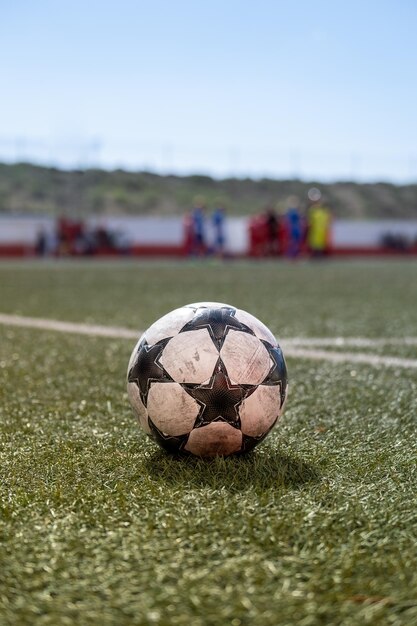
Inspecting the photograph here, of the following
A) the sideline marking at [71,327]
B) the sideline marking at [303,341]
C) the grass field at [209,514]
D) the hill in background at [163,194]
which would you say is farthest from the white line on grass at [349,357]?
the hill in background at [163,194]

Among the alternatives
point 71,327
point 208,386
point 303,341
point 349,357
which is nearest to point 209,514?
point 208,386

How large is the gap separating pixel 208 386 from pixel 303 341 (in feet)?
11.2

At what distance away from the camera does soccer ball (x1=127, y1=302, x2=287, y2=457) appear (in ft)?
8.54

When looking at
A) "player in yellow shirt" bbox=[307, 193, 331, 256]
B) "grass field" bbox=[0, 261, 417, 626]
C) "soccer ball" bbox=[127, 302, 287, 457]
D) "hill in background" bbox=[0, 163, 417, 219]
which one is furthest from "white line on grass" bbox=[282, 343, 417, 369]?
"hill in background" bbox=[0, 163, 417, 219]

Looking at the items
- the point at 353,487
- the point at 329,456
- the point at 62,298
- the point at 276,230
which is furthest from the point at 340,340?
the point at 276,230

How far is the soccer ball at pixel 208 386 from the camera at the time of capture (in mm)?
2602

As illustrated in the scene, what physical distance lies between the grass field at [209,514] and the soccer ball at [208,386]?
9 cm

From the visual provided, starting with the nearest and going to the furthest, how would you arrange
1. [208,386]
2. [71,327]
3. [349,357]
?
[208,386] < [349,357] < [71,327]

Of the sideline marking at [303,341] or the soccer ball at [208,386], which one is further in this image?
the sideline marking at [303,341]

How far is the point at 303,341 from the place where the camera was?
596cm

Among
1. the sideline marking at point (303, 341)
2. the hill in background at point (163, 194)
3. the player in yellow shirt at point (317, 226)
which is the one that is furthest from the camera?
the hill in background at point (163, 194)

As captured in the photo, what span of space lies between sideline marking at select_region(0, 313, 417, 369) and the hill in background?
35.6 m

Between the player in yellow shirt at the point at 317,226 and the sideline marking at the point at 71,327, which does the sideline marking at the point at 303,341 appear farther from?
the player in yellow shirt at the point at 317,226

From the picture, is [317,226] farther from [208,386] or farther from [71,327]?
[208,386]
